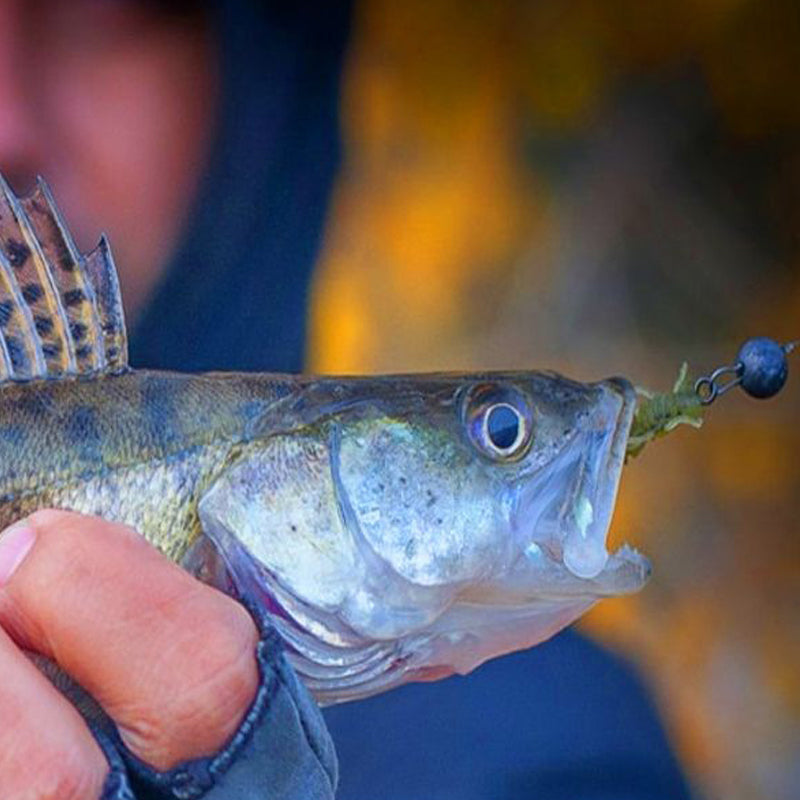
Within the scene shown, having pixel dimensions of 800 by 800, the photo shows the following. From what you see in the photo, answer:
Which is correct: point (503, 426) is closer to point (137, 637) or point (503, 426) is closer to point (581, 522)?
point (581, 522)

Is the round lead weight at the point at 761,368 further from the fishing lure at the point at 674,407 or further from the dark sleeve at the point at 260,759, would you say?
the dark sleeve at the point at 260,759

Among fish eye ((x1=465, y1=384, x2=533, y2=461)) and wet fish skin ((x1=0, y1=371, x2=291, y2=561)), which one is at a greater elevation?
fish eye ((x1=465, y1=384, x2=533, y2=461))

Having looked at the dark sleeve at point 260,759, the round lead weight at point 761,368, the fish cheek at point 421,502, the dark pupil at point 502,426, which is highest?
the round lead weight at point 761,368

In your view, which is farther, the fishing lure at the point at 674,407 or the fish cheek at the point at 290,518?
the fishing lure at the point at 674,407

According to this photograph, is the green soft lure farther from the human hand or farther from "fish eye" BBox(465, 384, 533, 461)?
the human hand

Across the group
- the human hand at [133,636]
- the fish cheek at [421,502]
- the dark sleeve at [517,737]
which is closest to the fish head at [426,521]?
the fish cheek at [421,502]

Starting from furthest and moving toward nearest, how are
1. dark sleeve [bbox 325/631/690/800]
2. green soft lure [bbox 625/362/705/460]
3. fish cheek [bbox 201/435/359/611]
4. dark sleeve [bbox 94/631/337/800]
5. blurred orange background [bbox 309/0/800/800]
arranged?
blurred orange background [bbox 309/0/800/800]
dark sleeve [bbox 325/631/690/800]
green soft lure [bbox 625/362/705/460]
fish cheek [bbox 201/435/359/611]
dark sleeve [bbox 94/631/337/800]

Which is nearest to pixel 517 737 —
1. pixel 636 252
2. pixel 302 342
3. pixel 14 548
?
pixel 302 342

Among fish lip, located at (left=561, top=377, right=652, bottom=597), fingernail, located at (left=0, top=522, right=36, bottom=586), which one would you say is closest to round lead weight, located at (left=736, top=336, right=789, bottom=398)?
fish lip, located at (left=561, top=377, right=652, bottom=597)
